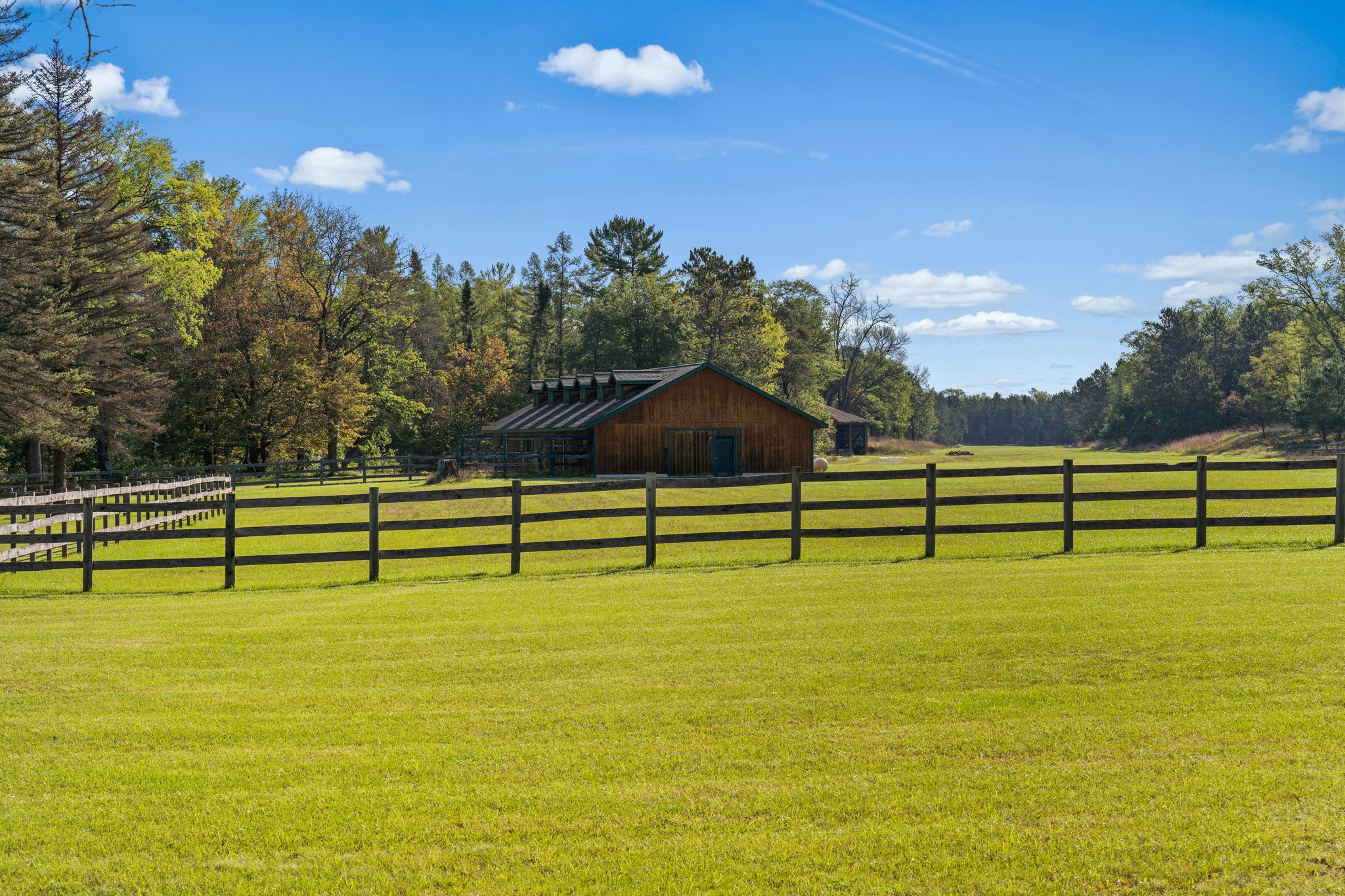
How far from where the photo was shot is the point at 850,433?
94.0 meters

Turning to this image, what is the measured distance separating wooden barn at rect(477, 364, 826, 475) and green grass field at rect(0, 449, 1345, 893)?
37281mm

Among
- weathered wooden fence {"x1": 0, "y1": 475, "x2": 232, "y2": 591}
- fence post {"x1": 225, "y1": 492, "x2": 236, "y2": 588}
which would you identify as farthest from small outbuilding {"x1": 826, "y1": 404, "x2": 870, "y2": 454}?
fence post {"x1": 225, "y1": 492, "x2": 236, "y2": 588}

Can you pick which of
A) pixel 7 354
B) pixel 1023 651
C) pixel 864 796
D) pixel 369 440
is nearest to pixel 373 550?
pixel 1023 651

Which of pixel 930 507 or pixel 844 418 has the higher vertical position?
pixel 844 418

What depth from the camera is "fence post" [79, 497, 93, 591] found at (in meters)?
13.8

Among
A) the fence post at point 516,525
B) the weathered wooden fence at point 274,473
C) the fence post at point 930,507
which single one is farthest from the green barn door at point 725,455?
the fence post at point 516,525

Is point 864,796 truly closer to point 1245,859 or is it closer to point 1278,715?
point 1245,859

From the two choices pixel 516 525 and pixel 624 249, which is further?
pixel 624 249

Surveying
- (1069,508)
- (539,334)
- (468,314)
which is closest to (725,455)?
(1069,508)

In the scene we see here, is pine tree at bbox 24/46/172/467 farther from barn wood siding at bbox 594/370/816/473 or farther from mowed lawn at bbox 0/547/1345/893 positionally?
mowed lawn at bbox 0/547/1345/893

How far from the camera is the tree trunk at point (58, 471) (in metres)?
33.8

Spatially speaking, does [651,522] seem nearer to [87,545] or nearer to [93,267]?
[87,545]

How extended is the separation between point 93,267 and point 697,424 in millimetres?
26459

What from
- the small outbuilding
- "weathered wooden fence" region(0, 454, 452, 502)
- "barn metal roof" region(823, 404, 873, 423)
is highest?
"barn metal roof" region(823, 404, 873, 423)
